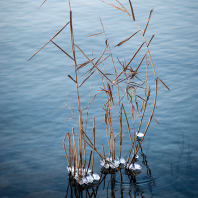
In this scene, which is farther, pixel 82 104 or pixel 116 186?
pixel 82 104

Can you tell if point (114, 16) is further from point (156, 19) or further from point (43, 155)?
point (43, 155)

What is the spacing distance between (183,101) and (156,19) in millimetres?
5270

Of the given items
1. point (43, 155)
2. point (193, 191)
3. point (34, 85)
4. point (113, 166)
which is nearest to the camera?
point (193, 191)

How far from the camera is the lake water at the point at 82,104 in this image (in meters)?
3.62

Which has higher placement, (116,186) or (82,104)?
(82,104)

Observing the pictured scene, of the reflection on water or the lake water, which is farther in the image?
the lake water

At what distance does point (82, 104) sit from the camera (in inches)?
223

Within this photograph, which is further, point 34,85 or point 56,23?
point 56,23

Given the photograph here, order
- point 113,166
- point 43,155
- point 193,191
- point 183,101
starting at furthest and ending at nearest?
point 183,101 < point 43,155 < point 113,166 < point 193,191

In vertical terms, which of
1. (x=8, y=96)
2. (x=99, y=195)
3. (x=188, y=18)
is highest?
(x=188, y=18)

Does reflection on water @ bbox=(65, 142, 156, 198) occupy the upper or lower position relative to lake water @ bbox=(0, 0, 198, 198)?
lower

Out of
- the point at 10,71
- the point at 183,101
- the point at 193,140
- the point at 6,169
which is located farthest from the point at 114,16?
the point at 6,169

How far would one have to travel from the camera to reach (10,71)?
6.88 meters

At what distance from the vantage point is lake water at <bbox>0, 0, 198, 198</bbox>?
3619 mm
